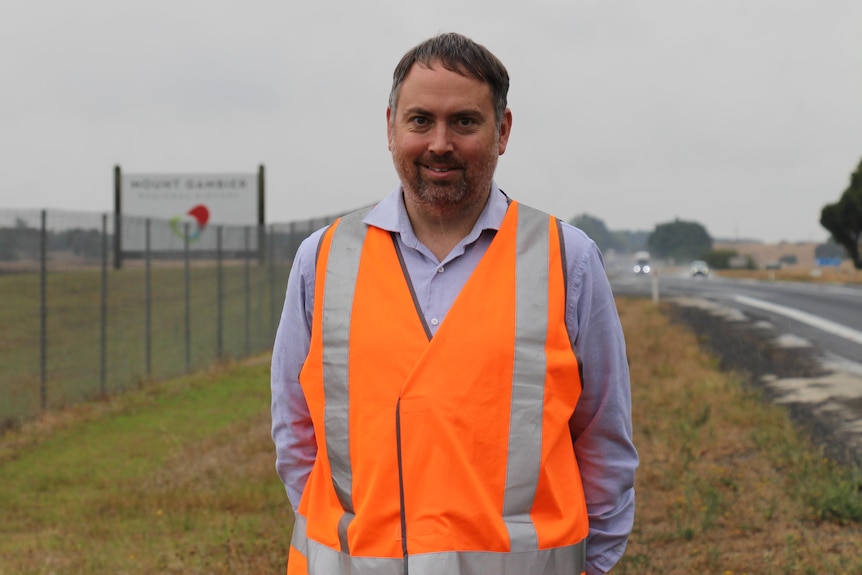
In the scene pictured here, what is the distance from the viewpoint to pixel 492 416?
8.28 ft

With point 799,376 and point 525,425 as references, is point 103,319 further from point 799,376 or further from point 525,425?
point 525,425

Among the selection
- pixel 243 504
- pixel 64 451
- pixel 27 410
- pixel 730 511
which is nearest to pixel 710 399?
pixel 730 511

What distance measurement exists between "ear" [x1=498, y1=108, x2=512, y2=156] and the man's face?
0.31ft

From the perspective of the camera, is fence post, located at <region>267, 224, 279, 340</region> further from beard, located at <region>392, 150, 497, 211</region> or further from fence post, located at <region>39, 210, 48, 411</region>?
beard, located at <region>392, 150, 497, 211</region>

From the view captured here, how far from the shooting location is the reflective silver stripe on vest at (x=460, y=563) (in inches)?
97.3

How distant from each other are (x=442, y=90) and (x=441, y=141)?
124 millimetres

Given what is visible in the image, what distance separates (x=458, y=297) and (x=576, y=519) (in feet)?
1.97

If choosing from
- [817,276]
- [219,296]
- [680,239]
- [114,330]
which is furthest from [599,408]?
[680,239]

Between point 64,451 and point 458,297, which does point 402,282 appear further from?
point 64,451

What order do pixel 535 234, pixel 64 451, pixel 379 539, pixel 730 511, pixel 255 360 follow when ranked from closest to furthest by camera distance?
pixel 379 539
pixel 535 234
pixel 730 511
pixel 64 451
pixel 255 360

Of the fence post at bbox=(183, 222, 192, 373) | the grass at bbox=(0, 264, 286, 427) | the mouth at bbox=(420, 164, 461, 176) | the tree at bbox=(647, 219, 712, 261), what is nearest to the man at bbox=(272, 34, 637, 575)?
the mouth at bbox=(420, 164, 461, 176)

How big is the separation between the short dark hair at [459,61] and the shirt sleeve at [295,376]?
0.49 m

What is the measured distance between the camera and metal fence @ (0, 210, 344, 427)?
470 inches

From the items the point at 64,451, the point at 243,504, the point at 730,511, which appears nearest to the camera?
the point at 730,511
